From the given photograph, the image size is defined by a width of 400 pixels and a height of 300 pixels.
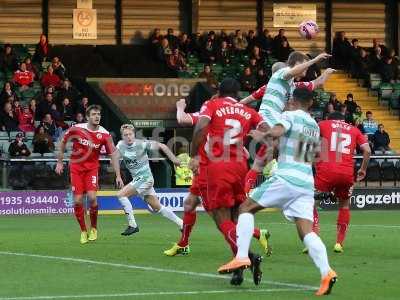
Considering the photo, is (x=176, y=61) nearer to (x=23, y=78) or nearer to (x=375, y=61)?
(x=23, y=78)

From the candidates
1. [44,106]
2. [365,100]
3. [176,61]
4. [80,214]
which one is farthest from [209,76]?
[80,214]

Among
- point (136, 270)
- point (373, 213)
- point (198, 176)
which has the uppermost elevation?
point (198, 176)

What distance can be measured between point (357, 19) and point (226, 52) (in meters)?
8.23

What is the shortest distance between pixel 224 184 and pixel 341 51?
28380 mm

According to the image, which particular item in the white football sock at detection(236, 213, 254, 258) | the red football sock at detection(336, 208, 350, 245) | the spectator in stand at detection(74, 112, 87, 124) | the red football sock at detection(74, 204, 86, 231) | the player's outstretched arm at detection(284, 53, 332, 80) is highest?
the player's outstretched arm at detection(284, 53, 332, 80)

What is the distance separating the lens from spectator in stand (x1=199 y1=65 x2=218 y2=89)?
118 feet

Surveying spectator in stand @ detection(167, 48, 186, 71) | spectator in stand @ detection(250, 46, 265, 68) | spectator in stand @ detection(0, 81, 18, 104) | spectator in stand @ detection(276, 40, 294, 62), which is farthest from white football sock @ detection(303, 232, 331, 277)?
spectator in stand @ detection(276, 40, 294, 62)

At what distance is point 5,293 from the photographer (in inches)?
464

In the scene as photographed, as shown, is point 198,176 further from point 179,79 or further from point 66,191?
point 179,79

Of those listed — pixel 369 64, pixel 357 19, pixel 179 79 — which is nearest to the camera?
pixel 179 79

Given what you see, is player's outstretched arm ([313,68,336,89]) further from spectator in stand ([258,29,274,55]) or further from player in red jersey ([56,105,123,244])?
spectator in stand ([258,29,274,55])

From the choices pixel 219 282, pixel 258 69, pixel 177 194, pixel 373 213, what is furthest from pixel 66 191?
pixel 219 282

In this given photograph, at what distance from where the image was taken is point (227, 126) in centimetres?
1363

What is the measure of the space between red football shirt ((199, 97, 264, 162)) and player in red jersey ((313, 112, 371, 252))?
3892mm
